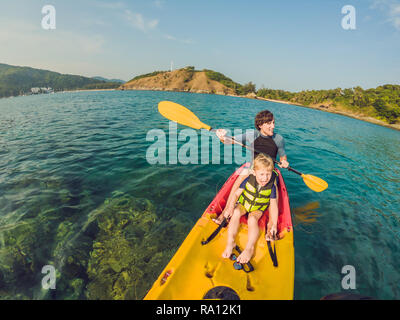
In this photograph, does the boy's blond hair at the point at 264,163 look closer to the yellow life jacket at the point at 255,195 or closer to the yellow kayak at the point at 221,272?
the yellow life jacket at the point at 255,195

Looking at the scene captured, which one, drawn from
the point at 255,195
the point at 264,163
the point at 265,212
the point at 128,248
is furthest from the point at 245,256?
the point at 128,248

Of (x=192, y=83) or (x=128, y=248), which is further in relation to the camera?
(x=192, y=83)

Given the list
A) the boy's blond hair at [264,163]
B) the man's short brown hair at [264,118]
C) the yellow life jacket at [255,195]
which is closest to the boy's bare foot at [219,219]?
the yellow life jacket at [255,195]

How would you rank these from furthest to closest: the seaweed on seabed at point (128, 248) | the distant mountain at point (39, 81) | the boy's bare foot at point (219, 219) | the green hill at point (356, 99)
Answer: the distant mountain at point (39, 81) → the green hill at point (356, 99) → the boy's bare foot at point (219, 219) → the seaweed on seabed at point (128, 248)

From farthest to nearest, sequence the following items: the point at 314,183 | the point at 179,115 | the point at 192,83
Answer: the point at 192,83 < the point at 179,115 < the point at 314,183

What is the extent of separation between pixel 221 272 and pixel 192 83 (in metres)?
124

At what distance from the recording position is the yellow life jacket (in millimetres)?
3014

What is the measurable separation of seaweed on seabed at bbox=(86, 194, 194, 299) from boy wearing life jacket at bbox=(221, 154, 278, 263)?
1.33 m

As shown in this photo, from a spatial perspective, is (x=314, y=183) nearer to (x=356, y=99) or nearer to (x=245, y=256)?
(x=245, y=256)

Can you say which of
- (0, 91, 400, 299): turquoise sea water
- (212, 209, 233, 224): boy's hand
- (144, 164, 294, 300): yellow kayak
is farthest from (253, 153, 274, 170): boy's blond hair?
(0, 91, 400, 299): turquoise sea water

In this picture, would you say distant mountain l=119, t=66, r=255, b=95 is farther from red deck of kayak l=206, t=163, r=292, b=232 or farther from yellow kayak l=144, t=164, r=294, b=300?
yellow kayak l=144, t=164, r=294, b=300

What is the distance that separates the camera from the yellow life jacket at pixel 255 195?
301cm

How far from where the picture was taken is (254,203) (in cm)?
305
